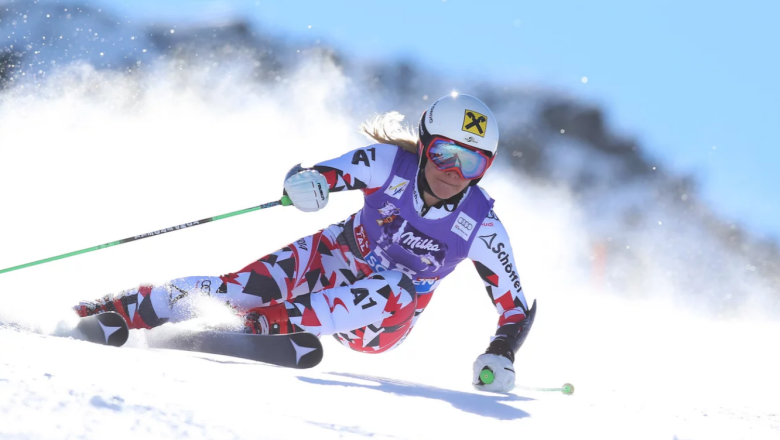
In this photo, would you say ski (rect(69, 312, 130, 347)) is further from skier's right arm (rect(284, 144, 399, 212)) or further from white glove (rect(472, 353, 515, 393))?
white glove (rect(472, 353, 515, 393))

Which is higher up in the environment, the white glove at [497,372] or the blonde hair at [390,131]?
the blonde hair at [390,131]

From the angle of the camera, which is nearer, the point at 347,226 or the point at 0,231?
the point at 347,226

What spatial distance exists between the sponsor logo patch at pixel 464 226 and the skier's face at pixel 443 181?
0.19m

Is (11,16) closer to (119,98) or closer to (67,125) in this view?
(119,98)

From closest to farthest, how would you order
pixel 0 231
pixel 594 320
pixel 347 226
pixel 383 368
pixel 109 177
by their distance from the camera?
pixel 347 226 < pixel 383 368 < pixel 0 231 < pixel 594 320 < pixel 109 177

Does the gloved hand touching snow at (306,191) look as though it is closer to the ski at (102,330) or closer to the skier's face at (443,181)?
the skier's face at (443,181)

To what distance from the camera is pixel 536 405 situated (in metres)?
3.30

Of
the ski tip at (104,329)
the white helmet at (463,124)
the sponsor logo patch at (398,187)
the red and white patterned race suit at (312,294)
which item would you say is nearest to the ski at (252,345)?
the red and white patterned race suit at (312,294)

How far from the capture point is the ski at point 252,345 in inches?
137

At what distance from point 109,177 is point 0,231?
302 centimetres

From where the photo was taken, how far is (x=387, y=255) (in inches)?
174

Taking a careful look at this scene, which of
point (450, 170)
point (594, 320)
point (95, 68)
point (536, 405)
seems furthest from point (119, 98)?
point (536, 405)

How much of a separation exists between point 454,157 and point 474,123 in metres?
0.25

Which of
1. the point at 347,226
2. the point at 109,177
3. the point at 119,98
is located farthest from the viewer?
the point at 119,98
